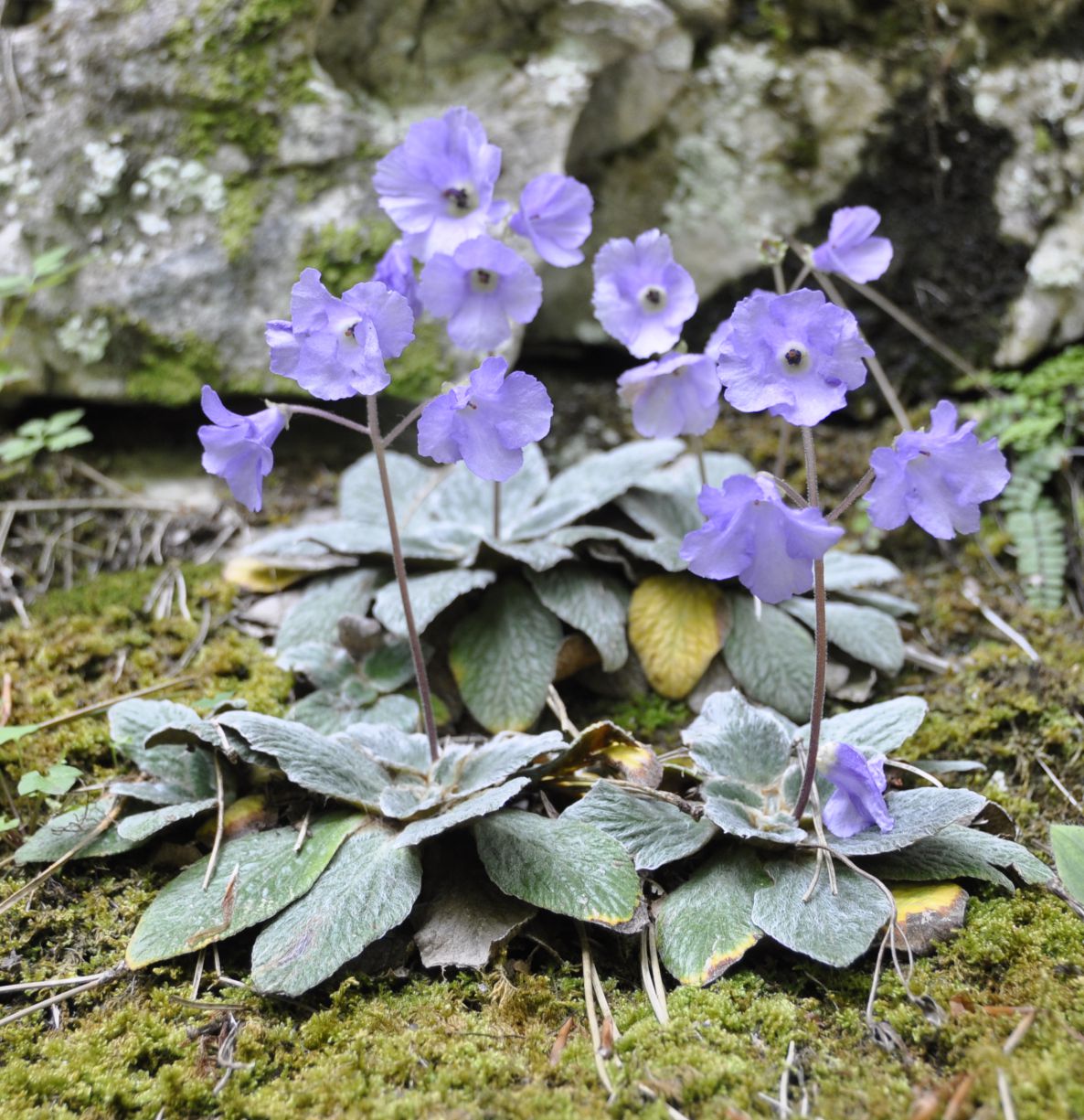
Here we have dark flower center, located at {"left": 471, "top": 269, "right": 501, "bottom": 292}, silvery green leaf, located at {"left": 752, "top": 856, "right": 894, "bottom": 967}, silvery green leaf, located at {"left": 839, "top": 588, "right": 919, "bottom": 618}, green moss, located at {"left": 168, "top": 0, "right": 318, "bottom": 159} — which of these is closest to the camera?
silvery green leaf, located at {"left": 752, "top": 856, "right": 894, "bottom": 967}

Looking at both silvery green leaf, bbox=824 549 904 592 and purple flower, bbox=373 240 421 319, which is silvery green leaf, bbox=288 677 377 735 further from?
silvery green leaf, bbox=824 549 904 592

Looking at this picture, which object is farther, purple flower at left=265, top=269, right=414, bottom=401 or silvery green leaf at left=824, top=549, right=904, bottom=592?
silvery green leaf at left=824, top=549, right=904, bottom=592

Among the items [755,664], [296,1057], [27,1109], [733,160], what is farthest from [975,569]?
[27,1109]

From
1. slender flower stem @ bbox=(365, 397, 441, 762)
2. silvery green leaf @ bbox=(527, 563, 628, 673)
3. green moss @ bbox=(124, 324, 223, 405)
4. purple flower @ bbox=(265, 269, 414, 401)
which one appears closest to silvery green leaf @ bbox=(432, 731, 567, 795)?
slender flower stem @ bbox=(365, 397, 441, 762)

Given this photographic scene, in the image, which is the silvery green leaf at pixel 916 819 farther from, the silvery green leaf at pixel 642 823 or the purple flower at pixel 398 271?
the purple flower at pixel 398 271

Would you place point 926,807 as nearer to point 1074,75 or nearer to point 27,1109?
point 27,1109
